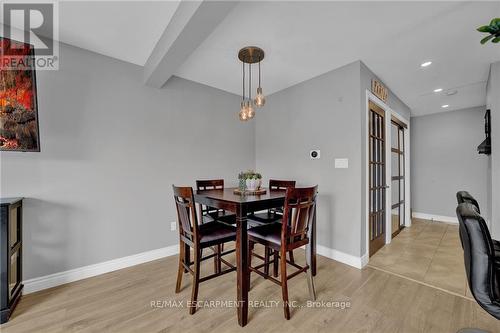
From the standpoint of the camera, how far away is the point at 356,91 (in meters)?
2.58

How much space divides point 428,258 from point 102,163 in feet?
13.9

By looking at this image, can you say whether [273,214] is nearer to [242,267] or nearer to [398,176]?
[242,267]

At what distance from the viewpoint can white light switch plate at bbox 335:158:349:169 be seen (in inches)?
106

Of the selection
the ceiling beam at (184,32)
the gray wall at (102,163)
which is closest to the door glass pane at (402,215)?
the gray wall at (102,163)

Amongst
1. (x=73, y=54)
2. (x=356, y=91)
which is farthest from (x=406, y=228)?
(x=73, y=54)

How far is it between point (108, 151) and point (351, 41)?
293 centimetres

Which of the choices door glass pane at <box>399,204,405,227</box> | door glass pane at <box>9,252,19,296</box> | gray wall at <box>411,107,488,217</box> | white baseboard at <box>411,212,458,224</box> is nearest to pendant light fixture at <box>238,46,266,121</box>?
door glass pane at <box>9,252,19,296</box>

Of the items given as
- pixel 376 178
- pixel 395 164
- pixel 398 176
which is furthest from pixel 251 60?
pixel 398 176

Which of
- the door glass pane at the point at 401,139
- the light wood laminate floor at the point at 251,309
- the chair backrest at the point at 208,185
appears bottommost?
the light wood laminate floor at the point at 251,309

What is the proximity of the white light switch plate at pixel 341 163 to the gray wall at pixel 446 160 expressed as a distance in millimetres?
3560

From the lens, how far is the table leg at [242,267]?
162 centimetres

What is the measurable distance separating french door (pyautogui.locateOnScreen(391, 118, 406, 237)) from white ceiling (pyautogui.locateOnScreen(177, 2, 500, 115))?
95 cm

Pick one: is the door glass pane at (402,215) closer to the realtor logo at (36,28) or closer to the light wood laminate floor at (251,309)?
the light wood laminate floor at (251,309)

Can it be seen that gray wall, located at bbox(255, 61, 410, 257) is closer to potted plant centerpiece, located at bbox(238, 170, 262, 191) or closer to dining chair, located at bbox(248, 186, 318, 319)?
dining chair, located at bbox(248, 186, 318, 319)
